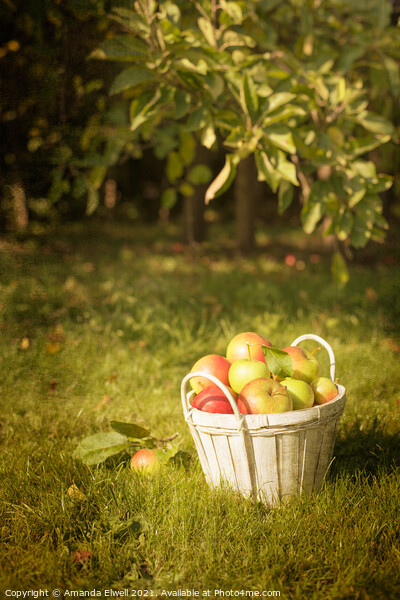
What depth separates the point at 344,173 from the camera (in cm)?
248

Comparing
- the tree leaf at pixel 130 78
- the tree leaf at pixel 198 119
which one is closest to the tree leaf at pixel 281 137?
the tree leaf at pixel 198 119

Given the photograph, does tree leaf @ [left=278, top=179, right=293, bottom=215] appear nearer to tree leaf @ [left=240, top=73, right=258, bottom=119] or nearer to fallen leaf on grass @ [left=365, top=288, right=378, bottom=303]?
tree leaf @ [left=240, top=73, right=258, bottom=119]

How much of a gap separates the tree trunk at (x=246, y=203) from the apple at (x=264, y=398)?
207 inches

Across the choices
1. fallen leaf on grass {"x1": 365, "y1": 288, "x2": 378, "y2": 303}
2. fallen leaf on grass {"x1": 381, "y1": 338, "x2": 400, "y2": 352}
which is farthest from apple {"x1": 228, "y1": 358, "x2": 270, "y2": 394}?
fallen leaf on grass {"x1": 365, "y1": 288, "x2": 378, "y2": 303}

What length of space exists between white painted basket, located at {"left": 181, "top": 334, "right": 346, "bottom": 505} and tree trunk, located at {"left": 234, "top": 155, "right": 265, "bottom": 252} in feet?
17.5

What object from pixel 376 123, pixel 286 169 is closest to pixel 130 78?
pixel 286 169

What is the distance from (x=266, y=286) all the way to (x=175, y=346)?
1.80 meters

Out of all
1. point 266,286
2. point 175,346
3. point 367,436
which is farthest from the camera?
point 266,286

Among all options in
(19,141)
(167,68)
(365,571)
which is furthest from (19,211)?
(365,571)

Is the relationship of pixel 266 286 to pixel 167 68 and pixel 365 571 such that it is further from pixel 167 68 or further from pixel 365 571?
pixel 365 571

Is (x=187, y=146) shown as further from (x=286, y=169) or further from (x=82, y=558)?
(x=82, y=558)

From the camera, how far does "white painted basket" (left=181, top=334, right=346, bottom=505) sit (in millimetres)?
1619

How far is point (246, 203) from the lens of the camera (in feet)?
22.6

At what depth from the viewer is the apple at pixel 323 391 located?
185 centimetres
